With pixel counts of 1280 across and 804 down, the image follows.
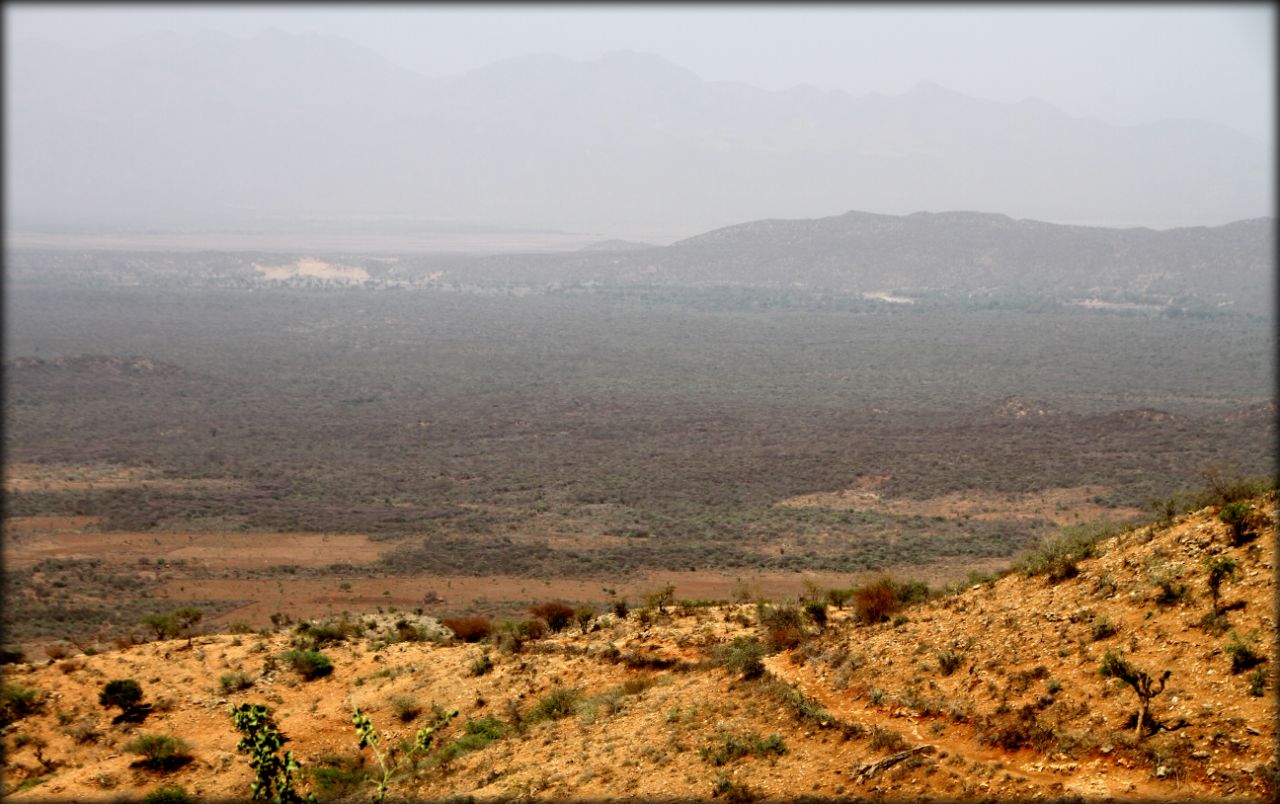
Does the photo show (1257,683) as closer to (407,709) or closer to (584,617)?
(407,709)

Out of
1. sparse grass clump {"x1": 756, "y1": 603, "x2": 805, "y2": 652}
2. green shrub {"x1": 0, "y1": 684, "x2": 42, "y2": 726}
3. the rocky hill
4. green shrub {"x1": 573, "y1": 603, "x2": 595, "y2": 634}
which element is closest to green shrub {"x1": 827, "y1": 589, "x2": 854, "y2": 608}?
the rocky hill

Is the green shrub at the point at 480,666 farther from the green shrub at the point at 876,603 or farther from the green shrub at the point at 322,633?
the green shrub at the point at 876,603

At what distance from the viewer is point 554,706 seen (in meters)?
14.5

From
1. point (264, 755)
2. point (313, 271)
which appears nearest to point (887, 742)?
point (264, 755)

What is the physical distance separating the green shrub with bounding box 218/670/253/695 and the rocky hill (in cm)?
3

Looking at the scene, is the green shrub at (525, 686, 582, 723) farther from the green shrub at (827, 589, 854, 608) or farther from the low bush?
the green shrub at (827, 589, 854, 608)

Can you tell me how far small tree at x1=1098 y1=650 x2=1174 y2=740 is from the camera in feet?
32.1

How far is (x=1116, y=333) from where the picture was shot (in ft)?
284

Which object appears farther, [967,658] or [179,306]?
[179,306]

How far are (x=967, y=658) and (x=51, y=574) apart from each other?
89.0 feet

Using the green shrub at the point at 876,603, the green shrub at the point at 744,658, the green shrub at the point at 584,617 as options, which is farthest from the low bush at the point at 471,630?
the green shrub at the point at 876,603

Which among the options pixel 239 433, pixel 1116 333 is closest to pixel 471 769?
pixel 239 433

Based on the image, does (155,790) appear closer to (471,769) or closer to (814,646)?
(471,769)

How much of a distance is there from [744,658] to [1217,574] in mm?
6046
